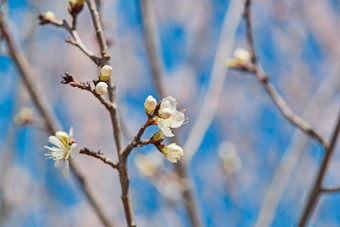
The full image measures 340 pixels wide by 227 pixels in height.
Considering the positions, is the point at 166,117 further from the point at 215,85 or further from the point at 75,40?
the point at 215,85

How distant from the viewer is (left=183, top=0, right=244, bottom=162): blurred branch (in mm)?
2273

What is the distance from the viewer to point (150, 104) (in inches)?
39.8

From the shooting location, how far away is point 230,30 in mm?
2510

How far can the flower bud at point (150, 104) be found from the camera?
1007mm

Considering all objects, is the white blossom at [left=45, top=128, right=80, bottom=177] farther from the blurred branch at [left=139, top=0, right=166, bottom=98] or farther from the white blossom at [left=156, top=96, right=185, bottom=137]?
the blurred branch at [left=139, top=0, right=166, bottom=98]

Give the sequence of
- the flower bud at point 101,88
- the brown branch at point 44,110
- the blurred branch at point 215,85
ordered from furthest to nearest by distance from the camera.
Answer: the blurred branch at point 215,85
the brown branch at point 44,110
the flower bud at point 101,88

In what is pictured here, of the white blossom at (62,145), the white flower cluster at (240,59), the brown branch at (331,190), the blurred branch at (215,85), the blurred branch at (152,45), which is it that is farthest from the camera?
the blurred branch at (215,85)

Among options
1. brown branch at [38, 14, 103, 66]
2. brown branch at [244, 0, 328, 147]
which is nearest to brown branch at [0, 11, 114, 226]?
brown branch at [38, 14, 103, 66]

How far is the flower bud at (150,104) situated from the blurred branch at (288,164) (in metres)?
1.39

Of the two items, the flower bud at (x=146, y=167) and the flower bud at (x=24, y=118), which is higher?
the flower bud at (x=146, y=167)

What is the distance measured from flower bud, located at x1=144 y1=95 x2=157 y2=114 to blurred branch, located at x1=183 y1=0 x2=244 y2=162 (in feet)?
3.92

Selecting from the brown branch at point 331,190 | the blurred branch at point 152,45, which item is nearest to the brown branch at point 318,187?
the brown branch at point 331,190

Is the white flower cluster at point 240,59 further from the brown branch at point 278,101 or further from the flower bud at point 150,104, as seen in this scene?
the flower bud at point 150,104

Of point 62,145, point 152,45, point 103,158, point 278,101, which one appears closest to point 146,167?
point 152,45
